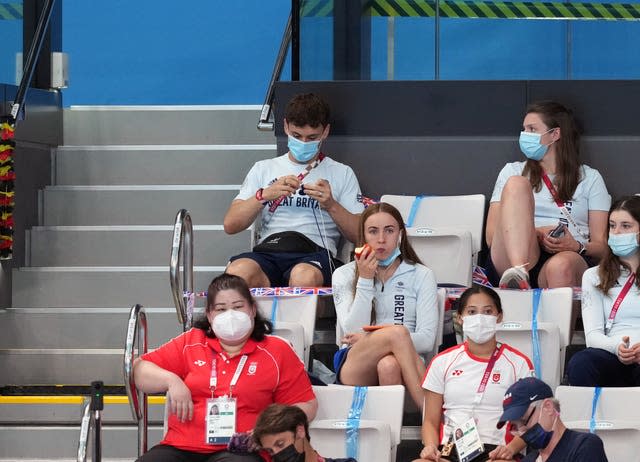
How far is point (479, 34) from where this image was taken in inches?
302

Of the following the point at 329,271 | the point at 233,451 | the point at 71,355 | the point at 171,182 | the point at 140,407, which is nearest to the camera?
the point at 233,451

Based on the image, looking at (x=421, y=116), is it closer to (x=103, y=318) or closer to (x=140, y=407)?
(x=103, y=318)

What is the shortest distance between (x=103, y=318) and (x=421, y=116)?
2.09 m

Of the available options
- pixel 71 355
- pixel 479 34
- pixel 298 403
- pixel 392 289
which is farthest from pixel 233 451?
pixel 479 34

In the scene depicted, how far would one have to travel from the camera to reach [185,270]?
22.4 feet

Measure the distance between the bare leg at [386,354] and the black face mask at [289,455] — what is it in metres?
1.16

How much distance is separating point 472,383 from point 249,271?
1548mm

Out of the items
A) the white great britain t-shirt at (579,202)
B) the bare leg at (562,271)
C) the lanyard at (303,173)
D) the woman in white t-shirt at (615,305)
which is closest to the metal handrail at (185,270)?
the lanyard at (303,173)

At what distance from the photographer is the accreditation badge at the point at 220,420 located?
205 inches

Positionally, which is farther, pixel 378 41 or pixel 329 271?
pixel 378 41

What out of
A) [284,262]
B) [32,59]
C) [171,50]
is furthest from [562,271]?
[171,50]

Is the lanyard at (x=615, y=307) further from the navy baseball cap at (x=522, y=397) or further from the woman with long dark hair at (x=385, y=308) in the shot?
the navy baseball cap at (x=522, y=397)

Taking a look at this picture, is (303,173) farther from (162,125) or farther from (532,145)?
(162,125)

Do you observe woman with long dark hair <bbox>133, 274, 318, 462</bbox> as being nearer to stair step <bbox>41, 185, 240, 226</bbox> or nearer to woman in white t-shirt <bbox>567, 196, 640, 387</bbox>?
woman in white t-shirt <bbox>567, 196, 640, 387</bbox>
